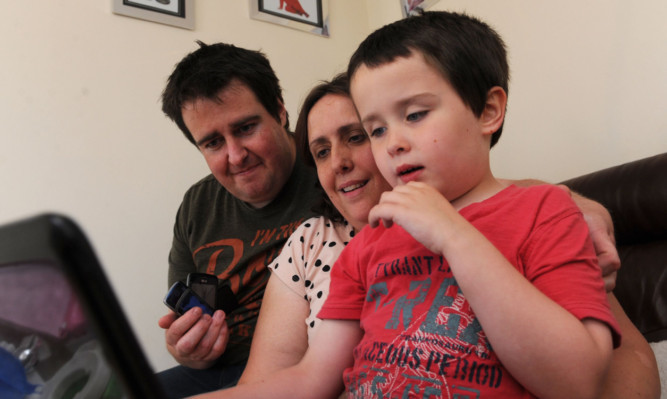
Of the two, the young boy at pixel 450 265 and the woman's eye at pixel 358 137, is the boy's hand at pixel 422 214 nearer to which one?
the young boy at pixel 450 265

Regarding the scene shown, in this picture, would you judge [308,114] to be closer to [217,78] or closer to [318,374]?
[217,78]

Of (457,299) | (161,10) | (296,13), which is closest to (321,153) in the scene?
(457,299)

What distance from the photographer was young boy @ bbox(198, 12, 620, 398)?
55 centimetres

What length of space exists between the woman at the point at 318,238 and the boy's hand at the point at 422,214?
36 cm

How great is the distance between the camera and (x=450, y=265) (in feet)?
1.93

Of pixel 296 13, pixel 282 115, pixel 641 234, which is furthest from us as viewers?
pixel 296 13

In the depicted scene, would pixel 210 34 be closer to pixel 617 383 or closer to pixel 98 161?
pixel 98 161

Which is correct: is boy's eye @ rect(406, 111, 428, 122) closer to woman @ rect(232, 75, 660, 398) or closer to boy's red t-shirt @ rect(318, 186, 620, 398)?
boy's red t-shirt @ rect(318, 186, 620, 398)

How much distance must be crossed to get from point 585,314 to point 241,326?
3.23 feet

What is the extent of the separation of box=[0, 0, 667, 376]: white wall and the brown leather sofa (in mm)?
268

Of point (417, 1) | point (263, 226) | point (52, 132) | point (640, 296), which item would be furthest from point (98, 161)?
point (640, 296)

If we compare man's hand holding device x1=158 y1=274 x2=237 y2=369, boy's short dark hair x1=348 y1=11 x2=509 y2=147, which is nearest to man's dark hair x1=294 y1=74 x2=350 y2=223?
boy's short dark hair x1=348 y1=11 x2=509 y2=147

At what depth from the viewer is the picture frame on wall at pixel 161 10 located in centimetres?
201

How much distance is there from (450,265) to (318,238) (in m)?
0.54
